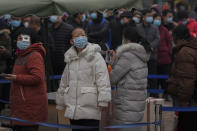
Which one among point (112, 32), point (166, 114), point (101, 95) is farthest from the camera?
point (112, 32)

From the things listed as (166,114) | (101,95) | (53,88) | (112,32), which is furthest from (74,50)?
(112,32)

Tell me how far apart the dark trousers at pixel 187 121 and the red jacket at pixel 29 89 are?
2.13m

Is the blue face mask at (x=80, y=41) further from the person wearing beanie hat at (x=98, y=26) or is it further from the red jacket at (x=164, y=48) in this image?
the red jacket at (x=164, y=48)

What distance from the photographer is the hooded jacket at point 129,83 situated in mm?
7578

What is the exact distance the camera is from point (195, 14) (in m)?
18.7

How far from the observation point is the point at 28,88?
743 cm

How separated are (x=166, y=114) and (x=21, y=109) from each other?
7.30 feet

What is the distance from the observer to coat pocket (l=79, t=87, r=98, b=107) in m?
7.05

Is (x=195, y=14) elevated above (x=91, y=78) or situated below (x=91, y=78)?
above

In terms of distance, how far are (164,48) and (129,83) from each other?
6478mm

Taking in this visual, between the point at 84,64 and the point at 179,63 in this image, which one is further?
the point at 179,63

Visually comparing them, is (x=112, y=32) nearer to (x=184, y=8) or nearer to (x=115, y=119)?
(x=184, y=8)

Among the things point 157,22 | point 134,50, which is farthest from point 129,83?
point 157,22

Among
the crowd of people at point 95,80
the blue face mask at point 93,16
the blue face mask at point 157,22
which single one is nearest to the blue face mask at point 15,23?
the blue face mask at point 93,16
